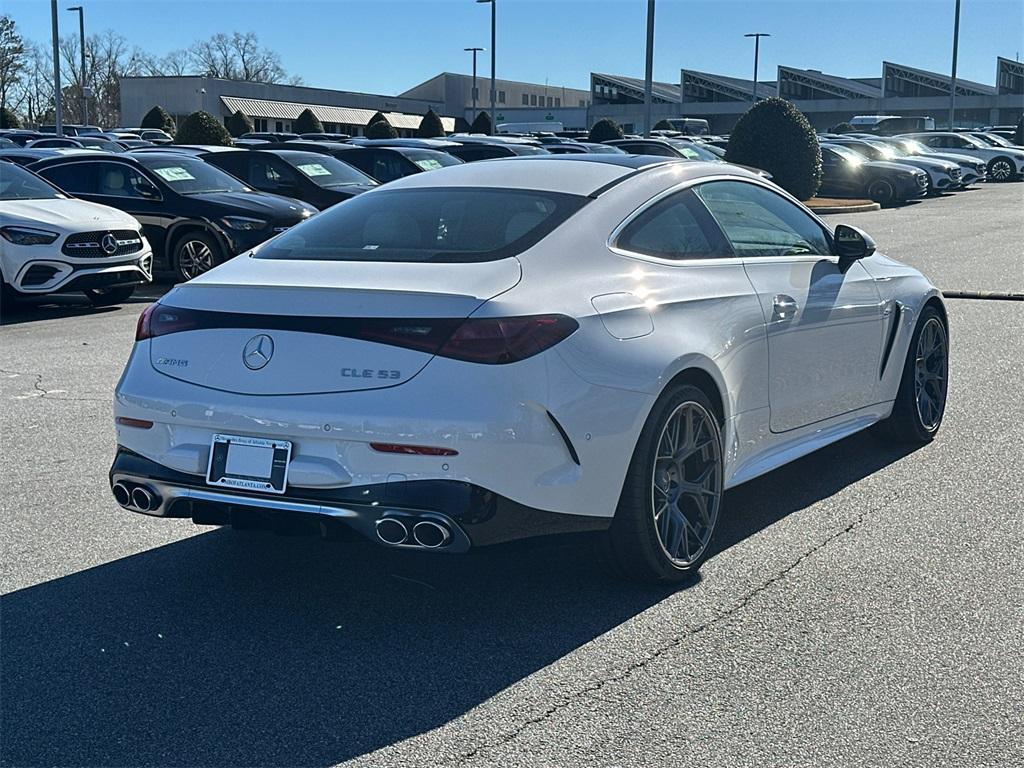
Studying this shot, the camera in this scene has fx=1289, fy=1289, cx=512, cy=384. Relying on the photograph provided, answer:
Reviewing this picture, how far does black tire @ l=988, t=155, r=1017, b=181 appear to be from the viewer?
155 ft

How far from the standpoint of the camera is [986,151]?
46719 millimetres

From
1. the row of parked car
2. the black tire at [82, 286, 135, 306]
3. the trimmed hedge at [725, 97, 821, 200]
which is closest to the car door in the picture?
the row of parked car

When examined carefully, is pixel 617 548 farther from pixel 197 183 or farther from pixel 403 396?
pixel 197 183

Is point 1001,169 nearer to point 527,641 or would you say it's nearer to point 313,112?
point 313,112

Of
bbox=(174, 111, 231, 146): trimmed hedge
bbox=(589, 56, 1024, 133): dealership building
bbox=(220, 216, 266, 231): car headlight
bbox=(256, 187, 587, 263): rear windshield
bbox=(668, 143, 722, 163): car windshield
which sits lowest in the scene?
bbox=(220, 216, 266, 231): car headlight

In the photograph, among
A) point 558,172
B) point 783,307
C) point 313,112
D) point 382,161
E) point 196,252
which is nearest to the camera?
point 558,172

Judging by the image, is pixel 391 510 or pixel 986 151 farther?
pixel 986 151

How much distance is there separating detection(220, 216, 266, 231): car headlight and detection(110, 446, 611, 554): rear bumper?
34.3 feet

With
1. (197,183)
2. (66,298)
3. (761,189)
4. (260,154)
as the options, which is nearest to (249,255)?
(761,189)

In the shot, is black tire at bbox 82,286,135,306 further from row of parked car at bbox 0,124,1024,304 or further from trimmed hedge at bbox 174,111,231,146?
trimmed hedge at bbox 174,111,231,146

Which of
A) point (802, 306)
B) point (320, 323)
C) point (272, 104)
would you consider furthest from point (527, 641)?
point (272, 104)

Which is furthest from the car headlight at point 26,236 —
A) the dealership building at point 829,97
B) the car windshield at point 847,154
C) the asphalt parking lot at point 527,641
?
the dealership building at point 829,97

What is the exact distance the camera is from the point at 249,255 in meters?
5.16

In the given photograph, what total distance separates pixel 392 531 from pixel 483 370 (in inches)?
23.5
